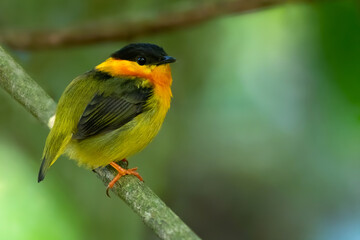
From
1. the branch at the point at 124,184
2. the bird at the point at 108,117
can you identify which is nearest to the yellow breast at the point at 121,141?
the bird at the point at 108,117

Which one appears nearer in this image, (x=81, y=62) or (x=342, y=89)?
(x=342, y=89)

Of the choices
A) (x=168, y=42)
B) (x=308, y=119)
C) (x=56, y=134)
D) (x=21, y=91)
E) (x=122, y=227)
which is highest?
(x=21, y=91)

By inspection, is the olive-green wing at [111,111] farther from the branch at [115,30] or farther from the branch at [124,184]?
the branch at [115,30]

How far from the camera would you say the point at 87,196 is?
14.7 ft

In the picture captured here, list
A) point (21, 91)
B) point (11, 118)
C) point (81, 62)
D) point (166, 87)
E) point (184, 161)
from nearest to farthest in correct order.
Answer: point (21, 91) → point (166, 87) → point (11, 118) → point (81, 62) → point (184, 161)

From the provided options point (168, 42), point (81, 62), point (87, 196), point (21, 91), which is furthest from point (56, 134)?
point (168, 42)

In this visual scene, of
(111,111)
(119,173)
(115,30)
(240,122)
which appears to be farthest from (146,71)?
(240,122)

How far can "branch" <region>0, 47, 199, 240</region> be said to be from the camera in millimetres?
2555

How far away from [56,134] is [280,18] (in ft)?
10.4

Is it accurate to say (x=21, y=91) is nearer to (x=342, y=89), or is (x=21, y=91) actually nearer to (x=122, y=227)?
(x=122, y=227)

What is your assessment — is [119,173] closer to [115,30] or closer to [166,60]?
[166,60]

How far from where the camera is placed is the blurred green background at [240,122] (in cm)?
458

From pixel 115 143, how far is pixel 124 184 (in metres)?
0.45

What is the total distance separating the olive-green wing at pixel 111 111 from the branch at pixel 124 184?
24cm
